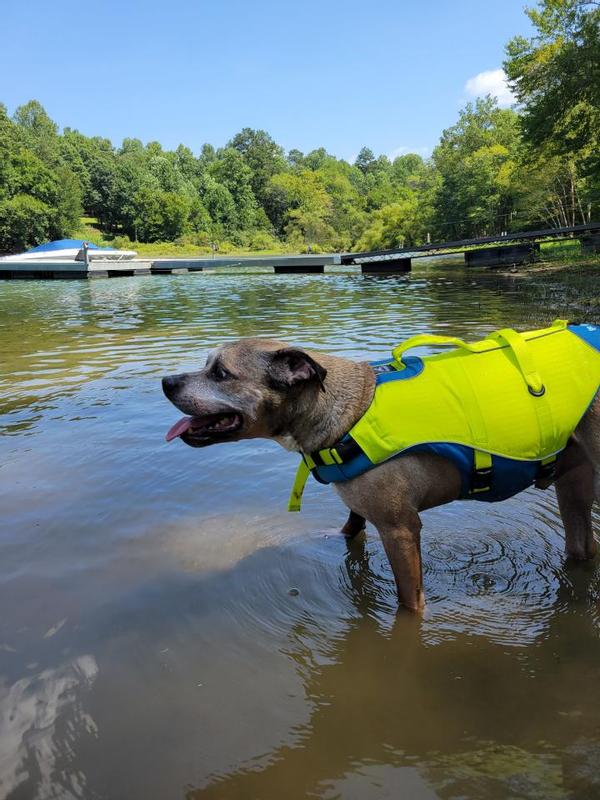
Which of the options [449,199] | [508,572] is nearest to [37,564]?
[508,572]

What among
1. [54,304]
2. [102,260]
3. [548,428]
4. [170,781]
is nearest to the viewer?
[170,781]

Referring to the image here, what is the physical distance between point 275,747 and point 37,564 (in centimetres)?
273

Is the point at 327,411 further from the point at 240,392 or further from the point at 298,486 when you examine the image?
the point at 298,486

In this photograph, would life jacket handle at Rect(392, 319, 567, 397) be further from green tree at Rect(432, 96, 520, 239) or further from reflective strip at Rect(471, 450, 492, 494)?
green tree at Rect(432, 96, 520, 239)

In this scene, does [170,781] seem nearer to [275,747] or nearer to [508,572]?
[275,747]

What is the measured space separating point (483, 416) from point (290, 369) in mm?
1366

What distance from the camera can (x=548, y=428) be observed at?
392cm

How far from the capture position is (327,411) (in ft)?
13.2

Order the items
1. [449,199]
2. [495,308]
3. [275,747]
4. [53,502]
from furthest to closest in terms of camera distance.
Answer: [449,199] → [495,308] → [53,502] → [275,747]

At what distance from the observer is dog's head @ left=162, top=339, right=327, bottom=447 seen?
396cm

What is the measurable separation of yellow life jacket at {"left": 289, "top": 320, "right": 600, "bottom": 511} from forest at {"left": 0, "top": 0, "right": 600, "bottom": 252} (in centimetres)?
3489

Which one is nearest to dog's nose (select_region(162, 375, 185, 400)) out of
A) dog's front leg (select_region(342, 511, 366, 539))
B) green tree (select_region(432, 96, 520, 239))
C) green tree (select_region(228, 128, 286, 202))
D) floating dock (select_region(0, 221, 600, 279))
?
dog's front leg (select_region(342, 511, 366, 539))

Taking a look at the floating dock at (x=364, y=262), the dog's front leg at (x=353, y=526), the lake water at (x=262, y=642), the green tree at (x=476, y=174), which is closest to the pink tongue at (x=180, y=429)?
the lake water at (x=262, y=642)

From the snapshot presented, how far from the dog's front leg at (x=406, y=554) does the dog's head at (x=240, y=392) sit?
3.46 ft
